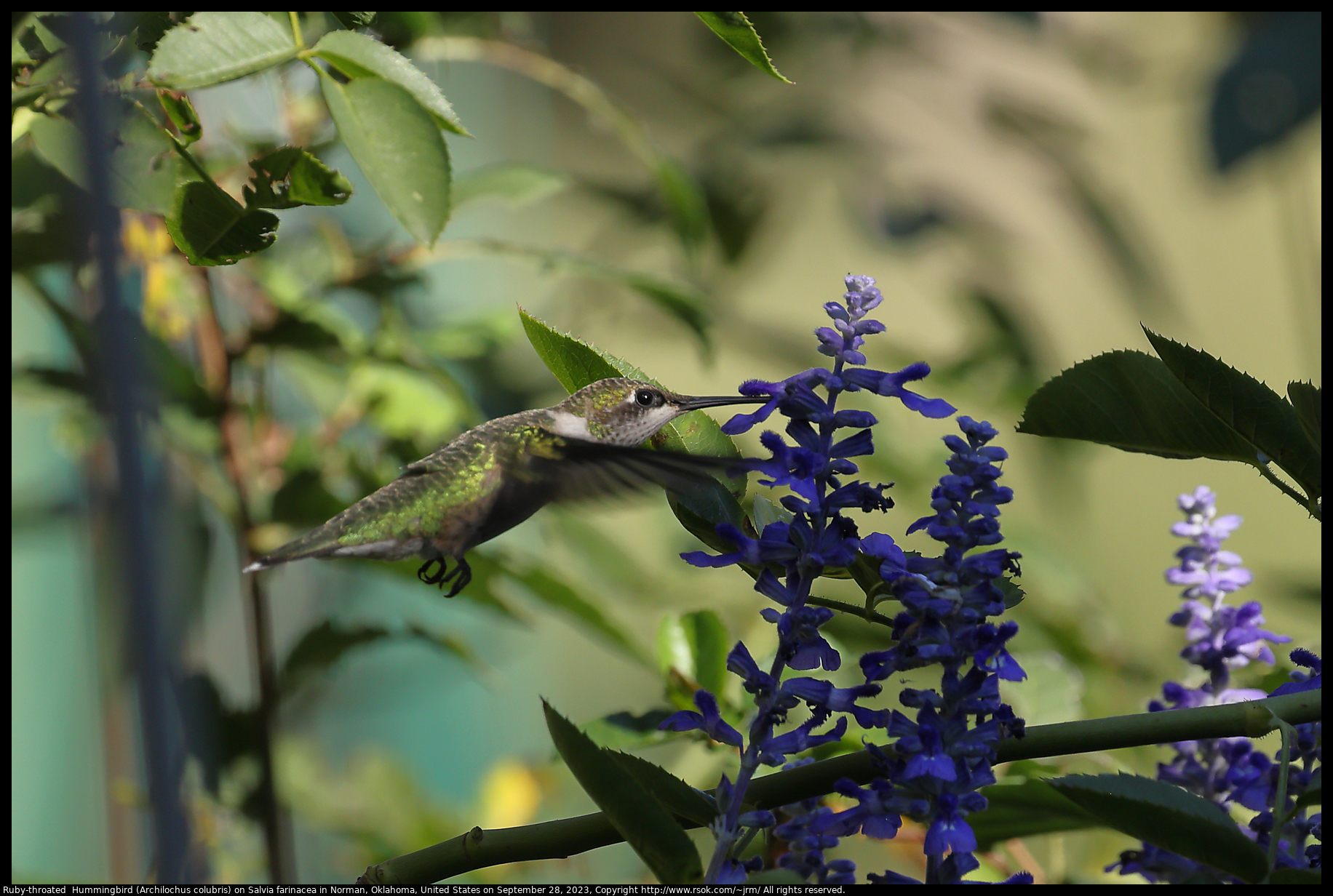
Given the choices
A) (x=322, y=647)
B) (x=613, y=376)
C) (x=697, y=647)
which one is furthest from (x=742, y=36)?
(x=322, y=647)

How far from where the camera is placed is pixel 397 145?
552 mm

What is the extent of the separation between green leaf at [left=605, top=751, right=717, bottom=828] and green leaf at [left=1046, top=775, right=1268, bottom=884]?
0.15 metres

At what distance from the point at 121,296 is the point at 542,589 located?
1.56ft

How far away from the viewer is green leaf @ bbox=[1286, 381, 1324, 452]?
0.45m

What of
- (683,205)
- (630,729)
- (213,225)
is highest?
(683,205)

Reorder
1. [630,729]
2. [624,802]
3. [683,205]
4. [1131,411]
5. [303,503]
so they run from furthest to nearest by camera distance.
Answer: [683,205]
[303,503]
[630,729]
[1131,411]
[624,802]

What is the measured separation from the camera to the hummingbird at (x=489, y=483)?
2.19ft

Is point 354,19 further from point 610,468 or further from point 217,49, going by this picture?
point 610,468

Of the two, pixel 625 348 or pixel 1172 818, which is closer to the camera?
pixel 1172 818

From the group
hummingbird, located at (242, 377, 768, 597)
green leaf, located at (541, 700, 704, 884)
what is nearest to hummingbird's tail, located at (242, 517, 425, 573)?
hummingbird, located at (242, 377, 768, 597)

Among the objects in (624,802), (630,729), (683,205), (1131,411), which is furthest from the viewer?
(683,205)

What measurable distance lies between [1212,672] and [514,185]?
840 millimetres

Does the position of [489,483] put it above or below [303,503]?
below

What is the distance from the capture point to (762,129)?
1954 millimetres
